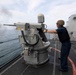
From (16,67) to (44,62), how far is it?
91 cm

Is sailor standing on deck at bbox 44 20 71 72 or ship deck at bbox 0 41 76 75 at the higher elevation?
sailor standing on deck at bbox 44 20 71 72

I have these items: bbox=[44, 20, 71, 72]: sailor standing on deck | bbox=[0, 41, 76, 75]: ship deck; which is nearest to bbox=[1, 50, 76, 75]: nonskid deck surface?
bbox=[0, 41, 76, 75]: ship deck

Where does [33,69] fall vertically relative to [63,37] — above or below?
below

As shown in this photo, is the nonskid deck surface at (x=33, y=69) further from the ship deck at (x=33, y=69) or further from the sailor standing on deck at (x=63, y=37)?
the sailor standing on deck at (x=63, y=37)

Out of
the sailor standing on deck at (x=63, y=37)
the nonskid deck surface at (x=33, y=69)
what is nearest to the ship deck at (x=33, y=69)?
the nonskid deck surface at (x=33, y=69)

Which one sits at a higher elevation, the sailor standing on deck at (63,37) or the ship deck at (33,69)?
the sailor standing on deck at (63,37)

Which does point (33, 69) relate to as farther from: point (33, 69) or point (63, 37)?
point (63, 37)

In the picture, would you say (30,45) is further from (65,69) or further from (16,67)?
(65,69)

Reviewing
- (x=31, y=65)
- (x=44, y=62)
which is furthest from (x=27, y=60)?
(x=44, y=62)

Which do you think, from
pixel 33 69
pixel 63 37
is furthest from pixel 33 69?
pixel 63 37

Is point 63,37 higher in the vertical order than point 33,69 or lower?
higher

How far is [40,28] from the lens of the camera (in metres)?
4.17

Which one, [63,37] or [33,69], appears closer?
[63,37]

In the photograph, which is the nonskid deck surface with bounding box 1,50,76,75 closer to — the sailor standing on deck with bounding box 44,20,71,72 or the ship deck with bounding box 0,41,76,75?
the ship deck with bounding box 0,41,76,75
